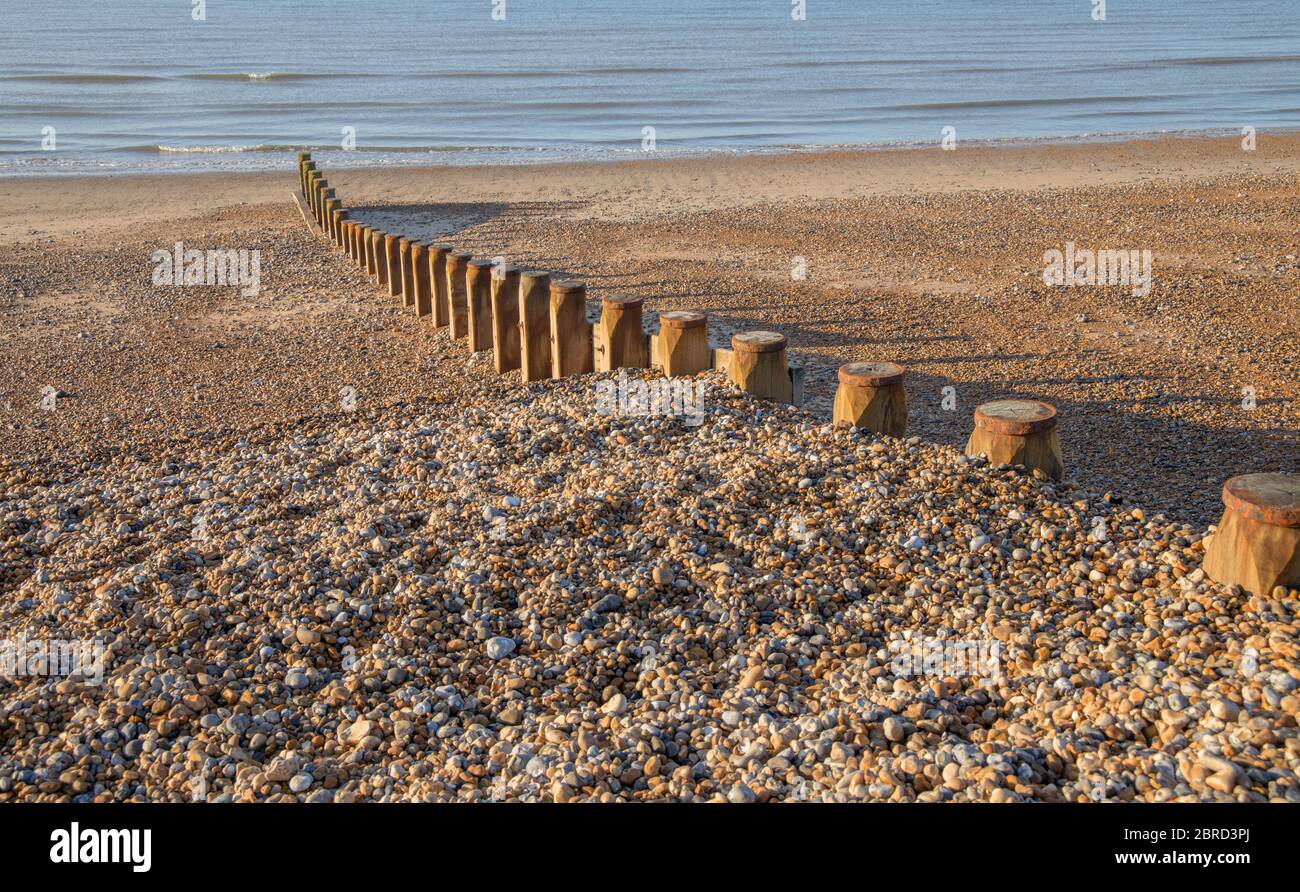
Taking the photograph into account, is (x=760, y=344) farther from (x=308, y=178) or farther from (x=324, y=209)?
(x=308, y=178)

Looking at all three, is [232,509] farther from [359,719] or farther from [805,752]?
[805,752]

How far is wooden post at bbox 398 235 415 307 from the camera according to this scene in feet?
33.5

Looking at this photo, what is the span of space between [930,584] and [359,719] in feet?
6.86

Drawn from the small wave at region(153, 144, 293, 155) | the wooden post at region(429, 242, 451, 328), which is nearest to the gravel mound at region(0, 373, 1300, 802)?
the wooden post at region(429, 242, 451, 328)

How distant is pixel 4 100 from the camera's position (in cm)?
3241

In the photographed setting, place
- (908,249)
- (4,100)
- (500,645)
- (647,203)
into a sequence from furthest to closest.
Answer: (4,100) < (647,203) < (908,249) < (500,645)

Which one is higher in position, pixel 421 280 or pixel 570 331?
pixel 421 280

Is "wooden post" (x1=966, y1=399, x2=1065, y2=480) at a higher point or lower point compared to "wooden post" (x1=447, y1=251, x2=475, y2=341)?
lower

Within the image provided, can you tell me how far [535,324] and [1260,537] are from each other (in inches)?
189

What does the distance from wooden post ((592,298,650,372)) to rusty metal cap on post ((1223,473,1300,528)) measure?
354 cm

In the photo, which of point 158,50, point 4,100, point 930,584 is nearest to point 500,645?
point 930,584

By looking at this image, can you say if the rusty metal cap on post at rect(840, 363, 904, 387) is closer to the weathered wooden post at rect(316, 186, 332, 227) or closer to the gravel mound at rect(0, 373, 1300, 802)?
the gravel mound at rect(0, 373, 1300, 802)

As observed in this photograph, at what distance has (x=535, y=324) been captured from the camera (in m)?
7.75

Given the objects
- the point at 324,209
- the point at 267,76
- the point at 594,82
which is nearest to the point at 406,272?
the point at 324,209
